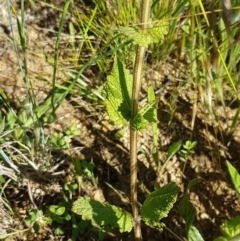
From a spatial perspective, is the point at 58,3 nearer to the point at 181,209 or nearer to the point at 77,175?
the point at 77,175

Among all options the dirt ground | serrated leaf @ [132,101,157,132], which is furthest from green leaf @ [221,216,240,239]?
serrated leaf @ [132,101,157,132]

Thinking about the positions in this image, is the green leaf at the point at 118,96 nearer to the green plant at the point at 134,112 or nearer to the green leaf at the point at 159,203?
the green plant at the point at 134,112

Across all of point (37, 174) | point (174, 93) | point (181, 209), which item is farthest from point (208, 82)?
point (37, 174)

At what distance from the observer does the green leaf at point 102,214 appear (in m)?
0.96

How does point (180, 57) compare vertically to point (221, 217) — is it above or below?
above

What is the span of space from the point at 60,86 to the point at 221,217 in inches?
21.5

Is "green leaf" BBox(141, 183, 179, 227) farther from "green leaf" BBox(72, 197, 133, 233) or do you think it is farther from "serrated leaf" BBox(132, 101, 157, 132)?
"serrated leaf" BBox(132, 101, 157, 132)

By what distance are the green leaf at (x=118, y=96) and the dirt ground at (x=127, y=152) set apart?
391mm

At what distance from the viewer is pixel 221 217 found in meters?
1.15

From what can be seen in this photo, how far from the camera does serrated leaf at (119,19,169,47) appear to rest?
0.67m

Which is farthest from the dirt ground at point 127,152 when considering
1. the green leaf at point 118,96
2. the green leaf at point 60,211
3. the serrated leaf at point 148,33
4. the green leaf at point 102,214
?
the serrated leaf at point 148,33

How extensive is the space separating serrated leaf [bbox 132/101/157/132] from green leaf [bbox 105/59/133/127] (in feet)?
0.11

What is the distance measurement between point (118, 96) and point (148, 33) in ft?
0.54

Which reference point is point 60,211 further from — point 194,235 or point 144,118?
point 144,118
